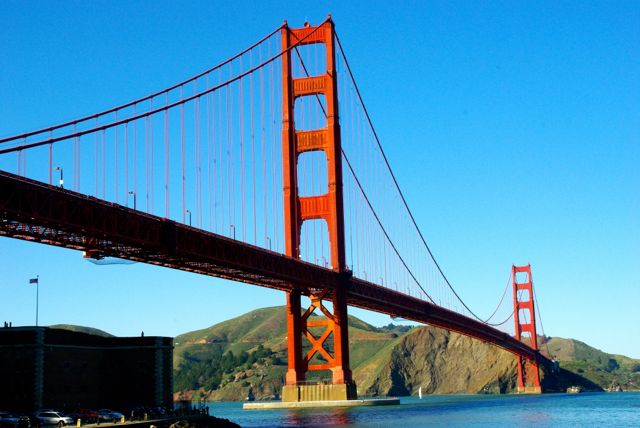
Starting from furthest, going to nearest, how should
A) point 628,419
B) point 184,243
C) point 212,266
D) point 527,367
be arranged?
1. point 527,367
2. point 628,419
3. point 212,266
4. point 184,243

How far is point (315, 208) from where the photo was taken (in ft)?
274

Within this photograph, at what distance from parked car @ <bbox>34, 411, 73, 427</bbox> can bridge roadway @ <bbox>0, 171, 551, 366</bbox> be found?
8587 millimetres

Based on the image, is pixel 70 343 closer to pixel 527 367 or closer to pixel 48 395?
pixel 48 395

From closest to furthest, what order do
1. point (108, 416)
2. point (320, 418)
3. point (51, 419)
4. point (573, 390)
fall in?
point (51, 419)
point (108, 416)
point (320, 418)
point (573, 390)

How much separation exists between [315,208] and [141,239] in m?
31.6

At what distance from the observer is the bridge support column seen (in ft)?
269

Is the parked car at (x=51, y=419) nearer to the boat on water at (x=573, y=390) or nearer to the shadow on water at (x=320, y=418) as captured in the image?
the shadow on water at (x=320, y=418)

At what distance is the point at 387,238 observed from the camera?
111125mm

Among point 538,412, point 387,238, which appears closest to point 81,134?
point 538,412

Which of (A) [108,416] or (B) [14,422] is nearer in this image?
(B) [14,422]

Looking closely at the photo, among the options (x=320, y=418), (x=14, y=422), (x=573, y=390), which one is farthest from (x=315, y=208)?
(x=573, y=390)

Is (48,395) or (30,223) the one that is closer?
(30,223)

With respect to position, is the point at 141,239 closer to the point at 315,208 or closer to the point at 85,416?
the point at 85,416

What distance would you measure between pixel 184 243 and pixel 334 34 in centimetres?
3645
